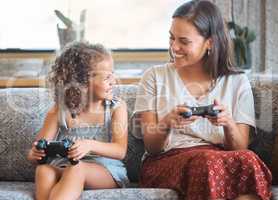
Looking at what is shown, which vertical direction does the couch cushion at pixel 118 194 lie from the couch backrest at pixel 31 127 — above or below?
below

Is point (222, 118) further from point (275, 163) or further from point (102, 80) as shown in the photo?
point (102, 80)

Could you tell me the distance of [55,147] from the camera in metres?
1.67


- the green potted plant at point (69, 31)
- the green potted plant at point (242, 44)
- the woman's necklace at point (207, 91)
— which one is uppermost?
the green potted plant at point (69, 31)

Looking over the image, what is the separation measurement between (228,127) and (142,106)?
33 centimetres

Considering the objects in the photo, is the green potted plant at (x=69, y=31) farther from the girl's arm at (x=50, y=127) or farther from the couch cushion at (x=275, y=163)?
the couch cushion at (x=275, y=163)

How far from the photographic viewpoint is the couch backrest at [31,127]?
2008 millimetres

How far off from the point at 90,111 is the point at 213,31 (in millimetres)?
516

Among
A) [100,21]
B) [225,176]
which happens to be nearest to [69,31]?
[100,21]

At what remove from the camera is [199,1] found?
1.90m

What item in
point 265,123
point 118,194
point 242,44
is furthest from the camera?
point 242,44

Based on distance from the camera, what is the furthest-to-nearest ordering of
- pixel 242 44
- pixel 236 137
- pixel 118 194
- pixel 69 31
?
pixel 69 31 → pixel 242 44 → pixel 236 137 → pixel 118 194

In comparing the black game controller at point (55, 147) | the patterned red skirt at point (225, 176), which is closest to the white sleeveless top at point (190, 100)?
the patterned red skirt at point (225, 176)

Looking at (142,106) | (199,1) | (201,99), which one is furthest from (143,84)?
(199,1)

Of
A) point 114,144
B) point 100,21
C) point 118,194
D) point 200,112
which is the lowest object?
point 118,194
